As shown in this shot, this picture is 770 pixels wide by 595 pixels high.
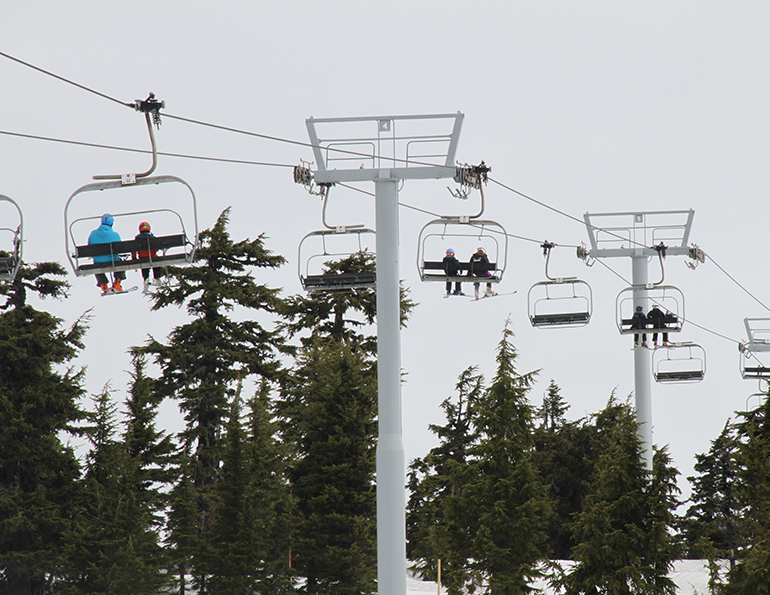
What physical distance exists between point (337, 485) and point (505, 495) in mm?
6188

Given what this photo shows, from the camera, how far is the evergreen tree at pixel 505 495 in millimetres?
22938

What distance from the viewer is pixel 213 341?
3806 centimetres

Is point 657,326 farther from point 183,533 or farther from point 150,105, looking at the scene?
point 183,533

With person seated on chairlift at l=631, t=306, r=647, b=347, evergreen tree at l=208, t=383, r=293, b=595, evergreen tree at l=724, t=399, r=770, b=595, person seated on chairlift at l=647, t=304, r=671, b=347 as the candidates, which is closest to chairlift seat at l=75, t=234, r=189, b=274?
person seated on chairlift at l=631, t=306, r=647, b=347

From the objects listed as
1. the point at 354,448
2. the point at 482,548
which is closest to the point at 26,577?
the point at 354,448

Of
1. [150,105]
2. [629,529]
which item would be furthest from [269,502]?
[150,105]

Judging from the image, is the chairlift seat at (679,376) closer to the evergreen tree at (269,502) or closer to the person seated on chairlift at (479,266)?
the person seated on chairlift at (479,266)

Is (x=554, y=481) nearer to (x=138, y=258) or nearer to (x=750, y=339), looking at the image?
(x=750, y=339)

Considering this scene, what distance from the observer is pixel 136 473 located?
31.8 m

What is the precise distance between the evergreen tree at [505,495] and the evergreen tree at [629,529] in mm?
2492

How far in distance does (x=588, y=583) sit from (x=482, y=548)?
3.28 metres

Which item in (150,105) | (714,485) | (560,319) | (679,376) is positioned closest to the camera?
(150,105)

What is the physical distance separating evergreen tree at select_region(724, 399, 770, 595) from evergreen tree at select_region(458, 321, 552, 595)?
444 centimetres

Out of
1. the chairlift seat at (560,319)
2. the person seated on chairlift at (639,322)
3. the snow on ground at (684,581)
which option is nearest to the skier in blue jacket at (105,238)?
the chairlift seat at (560,319)
